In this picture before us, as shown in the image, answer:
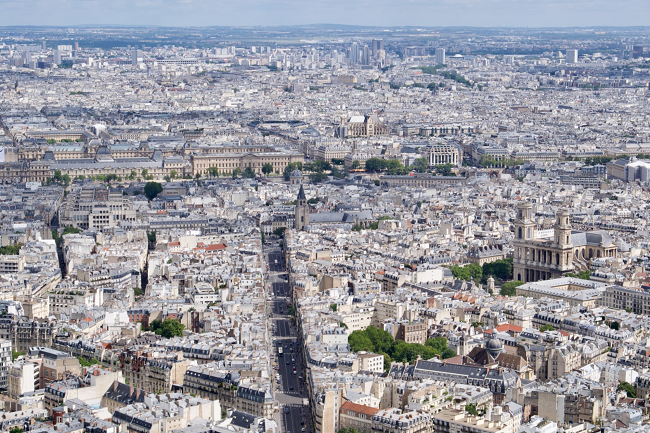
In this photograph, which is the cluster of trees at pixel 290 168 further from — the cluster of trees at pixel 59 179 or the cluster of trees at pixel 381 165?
the cluster of trees at pixel 59 179

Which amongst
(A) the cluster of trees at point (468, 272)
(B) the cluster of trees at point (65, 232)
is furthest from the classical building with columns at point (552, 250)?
(B) the cluster of trees at point (65, 232)

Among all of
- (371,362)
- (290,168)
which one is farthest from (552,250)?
(290,168)

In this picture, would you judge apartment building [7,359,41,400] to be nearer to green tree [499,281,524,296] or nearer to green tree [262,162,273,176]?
green tree [499,281,524,296]

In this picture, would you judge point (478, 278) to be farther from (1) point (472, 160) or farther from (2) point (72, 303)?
(1) point (472, 160)

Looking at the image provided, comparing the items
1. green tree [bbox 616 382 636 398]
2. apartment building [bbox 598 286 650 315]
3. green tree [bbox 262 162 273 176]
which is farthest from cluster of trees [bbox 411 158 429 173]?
green tree [bbox 616 382 636 398]

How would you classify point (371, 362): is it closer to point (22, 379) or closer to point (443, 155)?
point (22, 379)

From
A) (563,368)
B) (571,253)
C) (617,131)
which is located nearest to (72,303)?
(563,368)
